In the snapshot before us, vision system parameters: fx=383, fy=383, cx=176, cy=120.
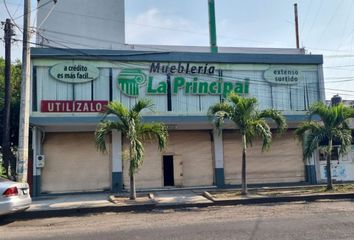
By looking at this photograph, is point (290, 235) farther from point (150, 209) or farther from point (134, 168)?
point (134, 168)

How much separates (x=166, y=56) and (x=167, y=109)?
2.59 metres

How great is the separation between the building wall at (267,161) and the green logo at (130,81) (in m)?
5.19

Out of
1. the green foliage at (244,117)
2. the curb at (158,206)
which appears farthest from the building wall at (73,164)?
the green foliage at (244,117)

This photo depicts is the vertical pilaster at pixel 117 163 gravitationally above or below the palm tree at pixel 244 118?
below

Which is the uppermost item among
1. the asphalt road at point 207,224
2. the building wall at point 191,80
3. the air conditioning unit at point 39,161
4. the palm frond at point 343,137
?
the building wall at point 191,80

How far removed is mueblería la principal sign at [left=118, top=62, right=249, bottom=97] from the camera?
18234mm

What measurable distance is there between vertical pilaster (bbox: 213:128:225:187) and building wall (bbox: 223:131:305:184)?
0.36 metres

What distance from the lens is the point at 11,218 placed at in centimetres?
1145

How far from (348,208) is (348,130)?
237 inches

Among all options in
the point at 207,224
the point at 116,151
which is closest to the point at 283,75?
the point at 116,151

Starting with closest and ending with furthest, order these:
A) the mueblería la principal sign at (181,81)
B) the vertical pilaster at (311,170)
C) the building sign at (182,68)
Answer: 1. the mueblería la principal sign at (181,81)
2. the building sign at (182,68)
3. the vertical pilaster at (311,170)

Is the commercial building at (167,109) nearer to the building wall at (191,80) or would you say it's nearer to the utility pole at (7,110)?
the building wall at (191,80)

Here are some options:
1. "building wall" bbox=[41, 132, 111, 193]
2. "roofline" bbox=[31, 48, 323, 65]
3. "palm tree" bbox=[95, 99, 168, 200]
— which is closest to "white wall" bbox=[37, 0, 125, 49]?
"roofline" bbox=[31, 48, 323, 65]

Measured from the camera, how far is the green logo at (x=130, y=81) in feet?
59.5
